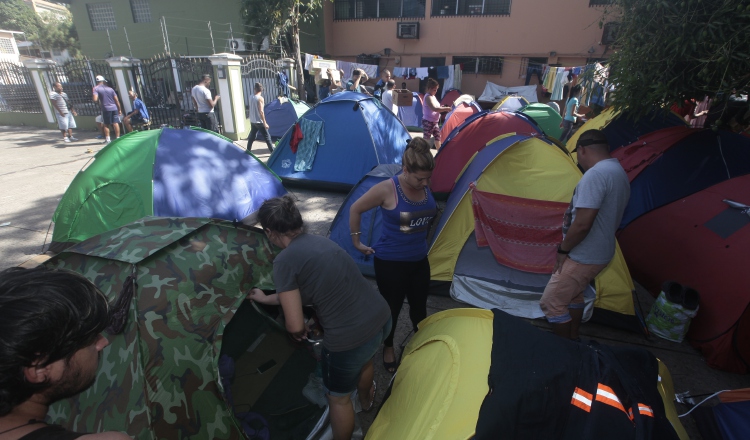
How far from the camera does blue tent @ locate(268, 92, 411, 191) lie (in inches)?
246

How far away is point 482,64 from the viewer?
58.3 ft

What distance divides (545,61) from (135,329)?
1929 centimetres

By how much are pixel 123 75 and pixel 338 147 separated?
8953 mm

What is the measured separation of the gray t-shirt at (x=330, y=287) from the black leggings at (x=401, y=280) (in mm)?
560

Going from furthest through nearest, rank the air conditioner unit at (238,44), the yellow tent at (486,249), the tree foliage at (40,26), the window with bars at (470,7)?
the tree foliage at (40,26), the window with bars at (470,7), the air conditioner unit at (238,44), the yellow tent at (486,249)

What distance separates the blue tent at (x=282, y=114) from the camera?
10086 millimetres

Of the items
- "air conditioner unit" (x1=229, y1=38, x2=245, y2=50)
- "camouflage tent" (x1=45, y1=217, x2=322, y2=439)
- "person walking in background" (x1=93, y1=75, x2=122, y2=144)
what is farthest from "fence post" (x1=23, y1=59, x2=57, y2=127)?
"camouflage tent" (x1=45, y1=217, x2=322, y2=439)

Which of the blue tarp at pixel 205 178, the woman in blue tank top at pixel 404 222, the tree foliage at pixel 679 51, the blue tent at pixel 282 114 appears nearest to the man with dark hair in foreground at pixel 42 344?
the woman in blue tank top at pixel 404 222

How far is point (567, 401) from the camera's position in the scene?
1.27 metres

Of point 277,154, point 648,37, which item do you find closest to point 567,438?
point 648,37

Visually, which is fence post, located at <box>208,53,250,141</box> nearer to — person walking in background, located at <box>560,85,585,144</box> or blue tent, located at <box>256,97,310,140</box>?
blue tent, located at <box>256,97,310,140</box>

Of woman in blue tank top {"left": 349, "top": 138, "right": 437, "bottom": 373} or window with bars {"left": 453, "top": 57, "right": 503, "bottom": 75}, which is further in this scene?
window with bars {"left": 453, "top": 57, "right": 503, "bottom": 75}

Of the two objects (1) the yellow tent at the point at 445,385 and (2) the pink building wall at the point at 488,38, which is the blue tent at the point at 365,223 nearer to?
(1) the yellow tent at the point at 445,385

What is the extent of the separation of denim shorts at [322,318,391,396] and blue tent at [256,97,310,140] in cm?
905
